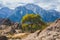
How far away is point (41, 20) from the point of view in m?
23.2

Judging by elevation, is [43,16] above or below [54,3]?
below

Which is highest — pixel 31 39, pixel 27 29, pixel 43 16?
pixel 31 39

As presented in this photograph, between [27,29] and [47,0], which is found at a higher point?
[47,0]

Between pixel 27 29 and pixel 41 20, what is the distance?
2433mm

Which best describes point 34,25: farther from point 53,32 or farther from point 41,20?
point 53,32

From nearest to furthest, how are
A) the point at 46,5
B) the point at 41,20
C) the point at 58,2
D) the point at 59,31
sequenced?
the point at 59,31 → the point at 58,2 → the point at 46,5 → the point at 41,20

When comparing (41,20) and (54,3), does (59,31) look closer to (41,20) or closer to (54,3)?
(54,3)

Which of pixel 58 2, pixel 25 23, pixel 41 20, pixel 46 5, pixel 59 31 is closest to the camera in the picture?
pixel 59 31

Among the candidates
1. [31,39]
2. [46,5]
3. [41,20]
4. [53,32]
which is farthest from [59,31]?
[41,20]

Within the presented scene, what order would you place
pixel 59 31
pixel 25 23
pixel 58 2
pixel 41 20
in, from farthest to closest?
pixel 25 23, pixel 41 20, pixel 58 2, pixel 59 31

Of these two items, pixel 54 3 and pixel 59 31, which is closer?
pixel 59 31

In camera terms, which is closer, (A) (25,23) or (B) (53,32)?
(B) (53,32)

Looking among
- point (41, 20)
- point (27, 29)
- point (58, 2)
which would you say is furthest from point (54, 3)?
point (27, 29)

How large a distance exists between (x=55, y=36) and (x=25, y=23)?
15.5 meters
